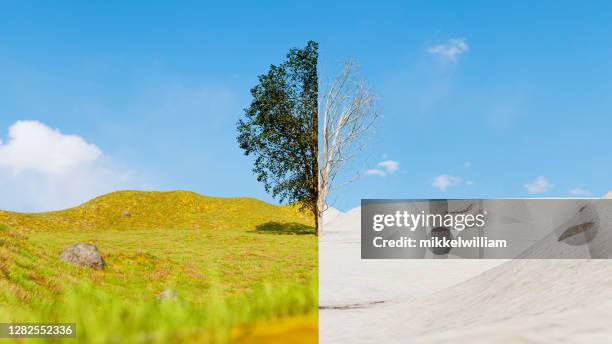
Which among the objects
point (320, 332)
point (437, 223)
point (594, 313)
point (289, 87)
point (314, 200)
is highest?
point (289, 87)

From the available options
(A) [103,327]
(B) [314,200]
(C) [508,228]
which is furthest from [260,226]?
(A) [103,327]

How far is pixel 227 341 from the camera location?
13.8 ft

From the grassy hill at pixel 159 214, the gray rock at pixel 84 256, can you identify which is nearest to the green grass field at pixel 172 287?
the gray rock at pixel 84 256

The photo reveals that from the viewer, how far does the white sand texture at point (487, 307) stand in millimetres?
3377

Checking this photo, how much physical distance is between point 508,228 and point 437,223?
4.83 meters

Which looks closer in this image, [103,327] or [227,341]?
[227,341]

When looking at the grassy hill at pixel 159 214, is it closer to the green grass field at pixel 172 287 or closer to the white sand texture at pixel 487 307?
the green grass field at pixel 172 287

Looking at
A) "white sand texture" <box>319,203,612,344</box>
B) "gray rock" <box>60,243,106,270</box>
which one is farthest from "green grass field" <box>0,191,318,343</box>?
"white sand texture" <box>319,203,612,344</box>

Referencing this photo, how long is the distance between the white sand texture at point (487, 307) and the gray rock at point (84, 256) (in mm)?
5451

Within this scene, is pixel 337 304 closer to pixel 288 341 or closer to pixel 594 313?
pixel 288 341

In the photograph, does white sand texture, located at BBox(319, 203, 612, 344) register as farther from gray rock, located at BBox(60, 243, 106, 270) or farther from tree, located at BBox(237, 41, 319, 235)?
tree, located at BBox(237, 41, 319, 235)

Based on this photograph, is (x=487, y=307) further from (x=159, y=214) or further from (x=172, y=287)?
(x=159, y=214)

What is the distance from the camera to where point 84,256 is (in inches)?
414

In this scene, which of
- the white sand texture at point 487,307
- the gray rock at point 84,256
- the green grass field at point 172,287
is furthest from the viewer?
the gray rock at point 84,256
